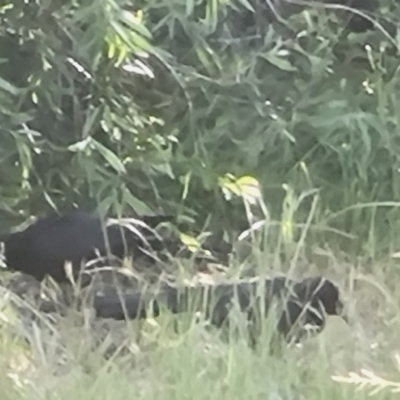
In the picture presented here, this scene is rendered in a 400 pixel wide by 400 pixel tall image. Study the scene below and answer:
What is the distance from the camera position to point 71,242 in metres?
0.78

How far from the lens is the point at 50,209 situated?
82cm

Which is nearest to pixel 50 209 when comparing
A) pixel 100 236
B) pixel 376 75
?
pixel 100 236

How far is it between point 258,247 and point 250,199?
78 mm

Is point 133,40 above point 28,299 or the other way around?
above

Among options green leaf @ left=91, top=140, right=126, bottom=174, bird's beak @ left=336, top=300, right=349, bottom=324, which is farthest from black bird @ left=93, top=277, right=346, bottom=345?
green leaf @ left=91, top=140, right=126, bottom=174

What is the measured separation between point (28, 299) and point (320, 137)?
280mm

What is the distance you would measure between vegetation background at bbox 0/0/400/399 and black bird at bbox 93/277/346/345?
0.08m

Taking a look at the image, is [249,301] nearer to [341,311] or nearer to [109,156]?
[341,311]

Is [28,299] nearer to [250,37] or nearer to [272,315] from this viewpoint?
[272,315]

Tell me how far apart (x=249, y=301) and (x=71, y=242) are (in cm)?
16

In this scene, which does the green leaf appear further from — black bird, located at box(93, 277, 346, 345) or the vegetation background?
black bird, located at box(93, 277, 346, 345)

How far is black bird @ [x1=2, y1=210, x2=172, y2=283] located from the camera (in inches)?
30.4

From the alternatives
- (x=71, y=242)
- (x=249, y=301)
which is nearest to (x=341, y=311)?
(x=249, y=301)

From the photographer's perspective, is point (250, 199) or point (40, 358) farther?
point (250, 199)
